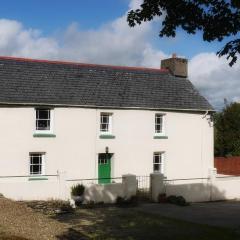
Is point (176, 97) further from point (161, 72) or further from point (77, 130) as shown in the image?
point (77, 130)

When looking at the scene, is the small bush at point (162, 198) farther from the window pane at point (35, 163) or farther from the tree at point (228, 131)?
the tree at point (228, 131)

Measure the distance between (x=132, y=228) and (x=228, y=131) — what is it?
27.0 m

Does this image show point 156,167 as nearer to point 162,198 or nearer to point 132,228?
point 162,198

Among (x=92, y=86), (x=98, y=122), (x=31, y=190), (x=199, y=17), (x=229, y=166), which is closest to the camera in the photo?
(x=199, y=17)

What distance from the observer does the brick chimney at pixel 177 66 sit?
3516 centimetres

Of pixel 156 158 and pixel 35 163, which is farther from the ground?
pixel 156 158

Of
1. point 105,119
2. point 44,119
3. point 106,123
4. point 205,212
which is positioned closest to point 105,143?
point 106,123

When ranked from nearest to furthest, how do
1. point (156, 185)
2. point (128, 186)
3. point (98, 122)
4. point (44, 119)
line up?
point (128, 186) < point (156, 185) < point (44, 119) < point (98, 122)

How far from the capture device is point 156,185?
25484 mm

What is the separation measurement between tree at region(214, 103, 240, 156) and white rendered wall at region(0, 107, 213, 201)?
9481 millimetres

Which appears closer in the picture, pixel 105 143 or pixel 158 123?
pixel 105 143

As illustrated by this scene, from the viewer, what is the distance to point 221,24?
35.5 ft

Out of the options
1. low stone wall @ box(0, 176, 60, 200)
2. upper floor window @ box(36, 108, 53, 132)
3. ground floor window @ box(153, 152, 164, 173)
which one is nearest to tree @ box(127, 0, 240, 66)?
low stone wall @ box(0, 176, 60, 200)

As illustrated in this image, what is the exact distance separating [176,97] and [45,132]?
961cm
